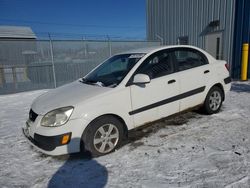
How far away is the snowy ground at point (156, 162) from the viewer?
244cm

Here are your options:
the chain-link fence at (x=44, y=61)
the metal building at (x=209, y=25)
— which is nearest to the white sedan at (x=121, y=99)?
the chain-link fence at (x=44, y=61)

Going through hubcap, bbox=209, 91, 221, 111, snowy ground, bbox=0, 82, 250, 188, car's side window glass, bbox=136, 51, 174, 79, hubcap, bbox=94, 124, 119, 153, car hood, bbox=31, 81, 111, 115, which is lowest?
snowy ground, bbox=0, 82, 250, 188

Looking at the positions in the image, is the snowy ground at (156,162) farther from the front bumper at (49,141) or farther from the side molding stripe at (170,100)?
the side molding stripe at (170,100)

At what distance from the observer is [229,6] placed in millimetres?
9156

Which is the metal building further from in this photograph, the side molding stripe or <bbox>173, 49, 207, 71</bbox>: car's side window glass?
the side molding stripe

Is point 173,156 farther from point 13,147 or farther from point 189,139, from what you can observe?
point 13,147

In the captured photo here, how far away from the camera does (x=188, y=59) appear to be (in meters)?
4.12

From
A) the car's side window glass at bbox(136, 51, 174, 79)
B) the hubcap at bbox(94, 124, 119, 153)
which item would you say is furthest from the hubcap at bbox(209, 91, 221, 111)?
the hubcap at bbox(94, 124, 119, 153)

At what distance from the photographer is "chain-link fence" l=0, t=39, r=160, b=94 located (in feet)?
27.3

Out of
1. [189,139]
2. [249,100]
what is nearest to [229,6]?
[249,100]

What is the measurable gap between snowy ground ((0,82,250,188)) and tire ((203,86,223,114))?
337 mm

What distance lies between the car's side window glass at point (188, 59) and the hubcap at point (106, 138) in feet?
5.77

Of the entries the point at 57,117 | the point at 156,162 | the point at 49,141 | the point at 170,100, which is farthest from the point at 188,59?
the point at 49,141

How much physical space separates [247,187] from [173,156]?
0.98 meters
